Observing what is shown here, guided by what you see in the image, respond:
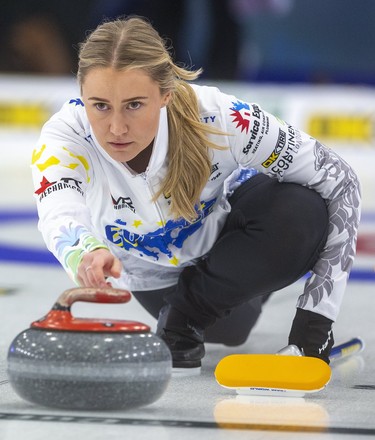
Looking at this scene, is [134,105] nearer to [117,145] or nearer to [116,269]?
[117,145]

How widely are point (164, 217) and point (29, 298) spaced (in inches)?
48.5

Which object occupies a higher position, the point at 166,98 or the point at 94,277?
the point at 166,98

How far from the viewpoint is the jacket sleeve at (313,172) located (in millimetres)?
2504

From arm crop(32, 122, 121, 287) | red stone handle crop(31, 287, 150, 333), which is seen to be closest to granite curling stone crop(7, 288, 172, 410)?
red stone handle crop(31, 287, 150, 333)

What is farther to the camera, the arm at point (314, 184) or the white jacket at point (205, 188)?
the arm at point (314, 184)

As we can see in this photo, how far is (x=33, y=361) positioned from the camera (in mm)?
1883

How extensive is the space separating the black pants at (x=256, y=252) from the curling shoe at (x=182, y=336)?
22 millimetres

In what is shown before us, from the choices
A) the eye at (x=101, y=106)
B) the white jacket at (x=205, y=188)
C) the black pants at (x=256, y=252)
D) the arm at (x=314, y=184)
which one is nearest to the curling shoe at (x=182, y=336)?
the black pants at (x=256, y=252)

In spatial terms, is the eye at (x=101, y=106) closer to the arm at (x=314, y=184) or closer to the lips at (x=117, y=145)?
the lips at (x=117, y=145)

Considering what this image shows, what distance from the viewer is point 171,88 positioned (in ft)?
7.55

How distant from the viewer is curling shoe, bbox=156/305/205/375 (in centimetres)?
258

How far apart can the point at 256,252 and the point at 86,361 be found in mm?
802

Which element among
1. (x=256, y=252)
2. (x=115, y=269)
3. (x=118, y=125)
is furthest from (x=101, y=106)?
(x=256, y=252)

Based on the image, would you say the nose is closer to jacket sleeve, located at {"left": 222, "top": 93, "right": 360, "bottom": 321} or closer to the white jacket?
the white jacket
